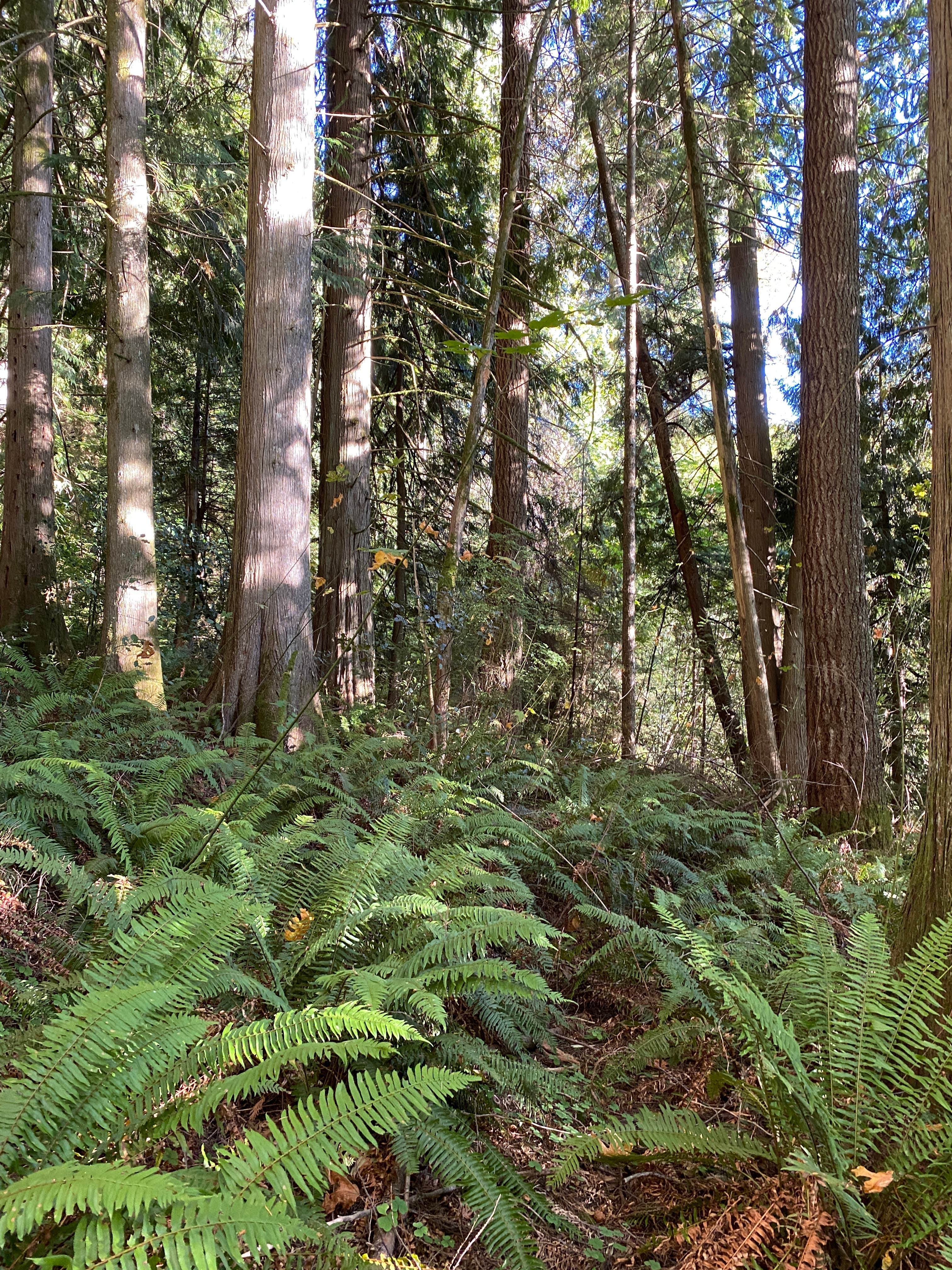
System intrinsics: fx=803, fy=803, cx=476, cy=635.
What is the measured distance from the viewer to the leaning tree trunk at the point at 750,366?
8516mm

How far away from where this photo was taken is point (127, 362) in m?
6.36

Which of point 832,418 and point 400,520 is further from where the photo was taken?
point 400,520

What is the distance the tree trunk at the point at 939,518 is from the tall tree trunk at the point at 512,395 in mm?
3687

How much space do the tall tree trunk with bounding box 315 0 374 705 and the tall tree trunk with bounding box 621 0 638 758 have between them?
2507 millimetres

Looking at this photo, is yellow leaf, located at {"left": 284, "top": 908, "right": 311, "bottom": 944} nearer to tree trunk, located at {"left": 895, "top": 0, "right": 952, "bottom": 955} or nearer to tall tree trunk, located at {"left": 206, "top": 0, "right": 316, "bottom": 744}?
tree trunk, located at {"left": 895, "top": 0, "right": 952, "bottom": 955}

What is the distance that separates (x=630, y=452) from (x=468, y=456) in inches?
84.5

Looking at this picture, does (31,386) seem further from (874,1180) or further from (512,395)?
(874,1180)

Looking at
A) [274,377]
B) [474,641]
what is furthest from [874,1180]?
[274,377]

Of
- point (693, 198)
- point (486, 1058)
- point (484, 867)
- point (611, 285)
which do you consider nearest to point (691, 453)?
point (611, 285)

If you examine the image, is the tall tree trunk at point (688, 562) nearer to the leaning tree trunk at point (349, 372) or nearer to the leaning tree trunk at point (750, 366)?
the leaning tree trunk at point (750, 366)

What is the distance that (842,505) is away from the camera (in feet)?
23.8

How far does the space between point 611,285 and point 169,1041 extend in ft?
27.8

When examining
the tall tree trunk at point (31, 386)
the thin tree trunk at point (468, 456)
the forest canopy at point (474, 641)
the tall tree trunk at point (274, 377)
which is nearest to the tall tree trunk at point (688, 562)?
the forest canopy at point (474, 641)

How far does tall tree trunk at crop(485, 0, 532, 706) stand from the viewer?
7.14 metres
